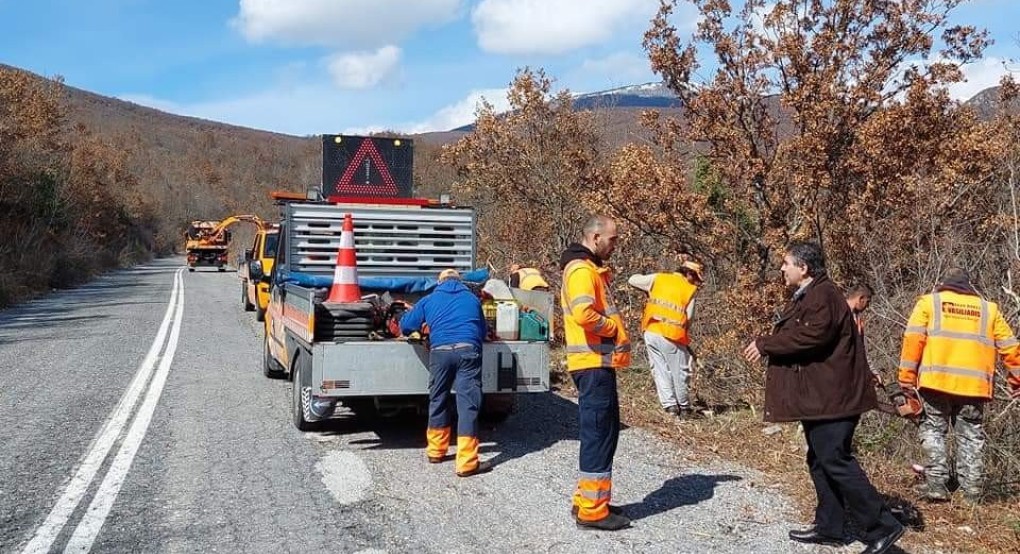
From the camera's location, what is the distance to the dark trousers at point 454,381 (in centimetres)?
677

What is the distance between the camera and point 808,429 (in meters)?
5.05

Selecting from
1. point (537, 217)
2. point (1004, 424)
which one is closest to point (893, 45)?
Result: point (1004, 424)

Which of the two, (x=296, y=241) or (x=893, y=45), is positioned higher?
(x=893, y=45)

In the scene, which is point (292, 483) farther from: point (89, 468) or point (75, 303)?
point (75, 303)

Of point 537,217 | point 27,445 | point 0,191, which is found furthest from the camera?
Result: point 0,191

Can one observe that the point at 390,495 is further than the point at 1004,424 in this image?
No

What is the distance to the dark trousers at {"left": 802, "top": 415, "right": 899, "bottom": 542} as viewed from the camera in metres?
4.73

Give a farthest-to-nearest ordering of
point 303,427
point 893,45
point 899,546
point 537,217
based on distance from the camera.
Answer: point 537,217
point 893,45
point 303,427
point 899,546

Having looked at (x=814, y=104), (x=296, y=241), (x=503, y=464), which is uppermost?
(x=814, y=104)

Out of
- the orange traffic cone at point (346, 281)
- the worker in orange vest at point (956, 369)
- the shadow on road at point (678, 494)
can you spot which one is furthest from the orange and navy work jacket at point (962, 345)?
the orange traffic cone at point (346, 281)

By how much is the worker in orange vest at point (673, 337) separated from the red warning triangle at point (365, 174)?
4417 millimetres

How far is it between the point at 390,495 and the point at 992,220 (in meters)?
5.88

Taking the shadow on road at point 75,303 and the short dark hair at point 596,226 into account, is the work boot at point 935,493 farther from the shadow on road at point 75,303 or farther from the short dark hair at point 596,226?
the shadow on road at point 75,303

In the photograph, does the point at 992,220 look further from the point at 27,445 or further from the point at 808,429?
the point at 27,445
